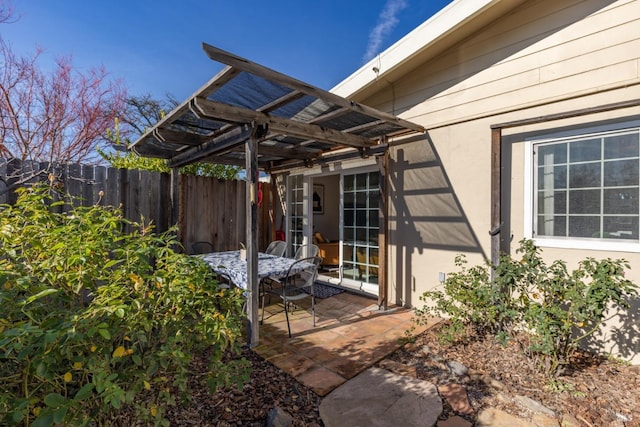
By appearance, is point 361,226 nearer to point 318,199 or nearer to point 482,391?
point 318,199

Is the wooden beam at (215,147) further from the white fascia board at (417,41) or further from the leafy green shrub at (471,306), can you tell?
the leafy green shrub at (471,306)

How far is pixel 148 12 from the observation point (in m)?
5.89

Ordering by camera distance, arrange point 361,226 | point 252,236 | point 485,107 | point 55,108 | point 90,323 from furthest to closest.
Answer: point 55,108
point 361,226
point 485,107
point 252,236
point 90,323

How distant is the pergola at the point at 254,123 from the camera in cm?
244

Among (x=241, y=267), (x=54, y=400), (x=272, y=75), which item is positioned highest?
(x=272, y=75)

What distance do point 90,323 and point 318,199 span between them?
6.25 m

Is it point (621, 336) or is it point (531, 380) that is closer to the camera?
point (531, 380)

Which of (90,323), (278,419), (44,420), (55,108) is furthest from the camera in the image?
(55,108)

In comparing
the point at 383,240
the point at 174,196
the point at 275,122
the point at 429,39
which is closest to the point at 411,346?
the point at 383,240

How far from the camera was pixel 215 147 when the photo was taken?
3746mm

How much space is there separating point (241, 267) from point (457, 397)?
2576 mm

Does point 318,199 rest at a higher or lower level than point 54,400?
higher

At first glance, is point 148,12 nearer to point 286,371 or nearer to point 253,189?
point 253,189

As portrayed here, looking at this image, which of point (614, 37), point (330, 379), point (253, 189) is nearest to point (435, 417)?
point (330, 379)
